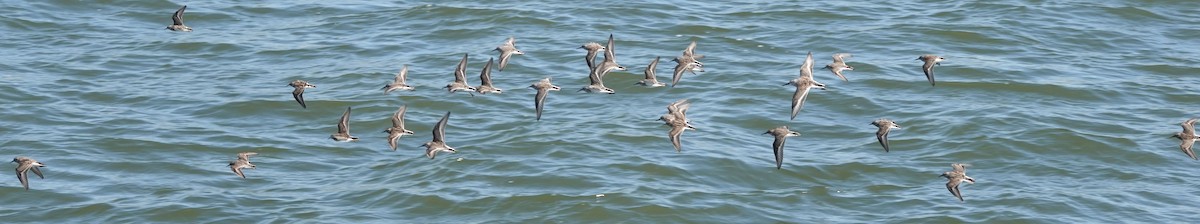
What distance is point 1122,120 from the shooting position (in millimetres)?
38250

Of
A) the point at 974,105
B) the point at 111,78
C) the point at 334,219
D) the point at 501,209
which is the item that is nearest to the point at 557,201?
the point at 501,209

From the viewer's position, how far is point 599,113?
38.3 metres

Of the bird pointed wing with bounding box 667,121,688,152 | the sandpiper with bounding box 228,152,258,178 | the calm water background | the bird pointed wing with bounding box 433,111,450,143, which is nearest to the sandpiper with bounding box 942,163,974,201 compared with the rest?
the calm water background

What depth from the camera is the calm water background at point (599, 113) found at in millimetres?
32844

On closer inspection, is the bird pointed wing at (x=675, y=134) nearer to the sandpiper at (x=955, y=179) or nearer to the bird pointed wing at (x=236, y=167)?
the sandpiper at (x=955, y=179)

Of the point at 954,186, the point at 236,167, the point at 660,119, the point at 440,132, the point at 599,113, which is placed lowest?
the point at 599,113

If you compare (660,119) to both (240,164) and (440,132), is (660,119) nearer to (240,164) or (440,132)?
(440,132)

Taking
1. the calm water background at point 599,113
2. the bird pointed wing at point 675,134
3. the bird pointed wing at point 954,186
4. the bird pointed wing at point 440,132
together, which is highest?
the bird pointed wing at point 440,132

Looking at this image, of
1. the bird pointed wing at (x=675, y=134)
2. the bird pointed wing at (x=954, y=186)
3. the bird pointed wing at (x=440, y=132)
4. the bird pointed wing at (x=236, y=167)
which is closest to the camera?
the bird pointed wing at (x=954, y=186)

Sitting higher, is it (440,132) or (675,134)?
(440,132)

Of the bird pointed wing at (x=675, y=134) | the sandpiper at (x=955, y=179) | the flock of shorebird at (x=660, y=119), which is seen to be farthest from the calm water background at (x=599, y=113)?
the bird pointed wing at (x=675, y=134)

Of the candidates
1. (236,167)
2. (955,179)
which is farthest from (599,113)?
(955,179)

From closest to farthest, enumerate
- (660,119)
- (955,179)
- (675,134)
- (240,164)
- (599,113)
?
1. (955,179)
2. (675,134)
3. (240,164)
4. (660,119)
5. (599,113)

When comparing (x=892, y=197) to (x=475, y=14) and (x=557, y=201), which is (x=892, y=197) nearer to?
(x=557, y=201)
